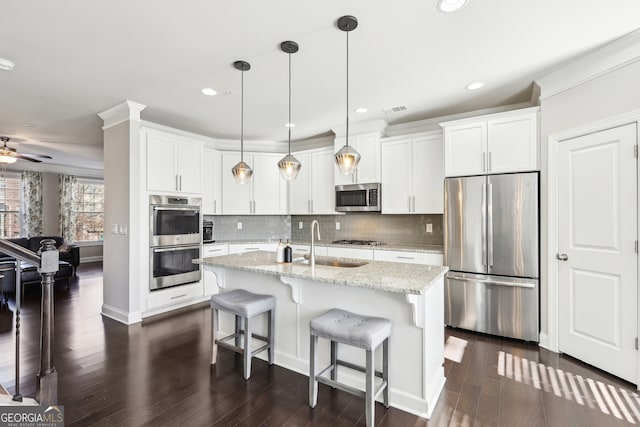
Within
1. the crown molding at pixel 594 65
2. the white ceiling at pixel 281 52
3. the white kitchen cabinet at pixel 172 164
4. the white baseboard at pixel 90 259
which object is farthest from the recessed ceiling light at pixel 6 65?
the white baseboard at pixel 90 259

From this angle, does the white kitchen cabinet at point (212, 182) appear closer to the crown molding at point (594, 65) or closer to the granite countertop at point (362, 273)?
the granite countertop at point (362, 273)

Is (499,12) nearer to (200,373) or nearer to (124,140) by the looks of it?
(200,373)

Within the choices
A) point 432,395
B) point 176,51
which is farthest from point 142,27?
point 432,395

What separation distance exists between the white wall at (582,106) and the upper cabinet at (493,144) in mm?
111

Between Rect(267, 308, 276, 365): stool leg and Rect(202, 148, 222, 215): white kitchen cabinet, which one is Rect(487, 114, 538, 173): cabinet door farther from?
Rect(202, 148, 222, 215): white kitchen cabinet

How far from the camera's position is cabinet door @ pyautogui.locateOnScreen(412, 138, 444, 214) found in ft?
13.1

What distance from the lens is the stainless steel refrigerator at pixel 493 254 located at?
3.15m

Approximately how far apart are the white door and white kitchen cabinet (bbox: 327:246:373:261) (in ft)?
6.86

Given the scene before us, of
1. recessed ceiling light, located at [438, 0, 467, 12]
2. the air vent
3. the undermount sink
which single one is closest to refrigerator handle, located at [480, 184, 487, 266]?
the air vent

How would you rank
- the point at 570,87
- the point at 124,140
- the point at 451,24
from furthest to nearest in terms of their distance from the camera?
the point at 124,140 < the point at 570,87 < the point at 451,24

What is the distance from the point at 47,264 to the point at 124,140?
269 centimetres

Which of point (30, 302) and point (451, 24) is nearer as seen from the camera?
point (451, 24)

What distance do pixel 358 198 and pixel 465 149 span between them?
1578 mm

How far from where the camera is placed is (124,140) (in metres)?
3.82
